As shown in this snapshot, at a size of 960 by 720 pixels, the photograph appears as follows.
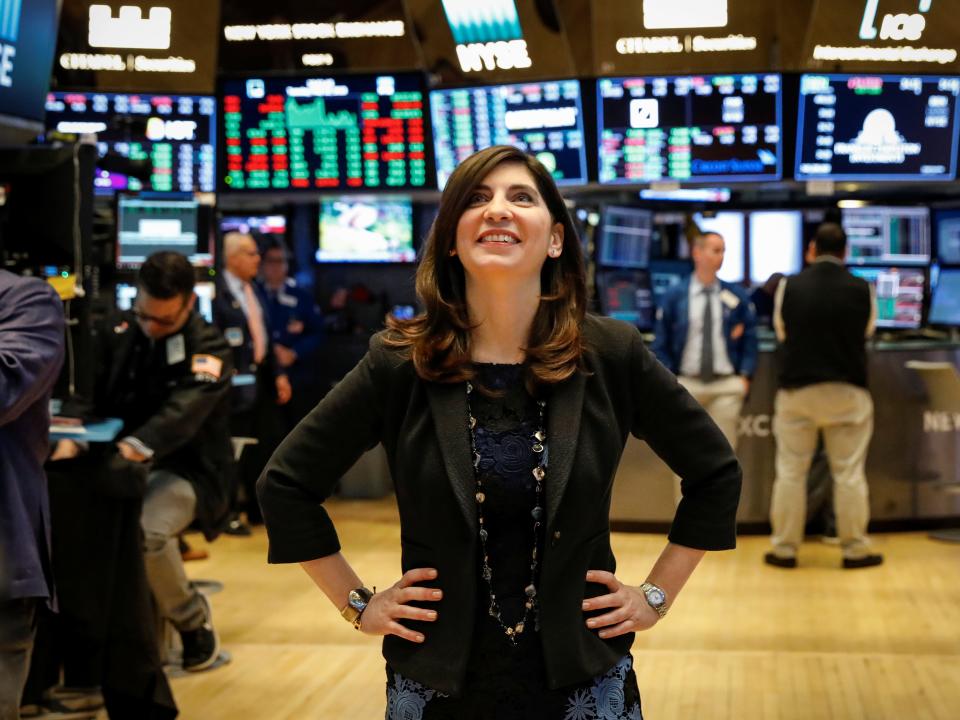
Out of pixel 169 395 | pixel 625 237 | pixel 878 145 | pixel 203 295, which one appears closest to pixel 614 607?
pixel 169 395

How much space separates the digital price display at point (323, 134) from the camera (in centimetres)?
697

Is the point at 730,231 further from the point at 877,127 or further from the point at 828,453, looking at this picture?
the point at 828,453

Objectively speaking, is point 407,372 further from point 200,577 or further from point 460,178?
point 200,577

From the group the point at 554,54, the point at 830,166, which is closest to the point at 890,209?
the point at 830,166

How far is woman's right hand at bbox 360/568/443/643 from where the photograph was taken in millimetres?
1972

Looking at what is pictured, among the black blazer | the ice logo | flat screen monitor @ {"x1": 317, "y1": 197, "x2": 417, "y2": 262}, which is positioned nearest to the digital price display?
flat screen monitor @ {"x1": 317, "y1": 197, "x2": 417, "y2": 262}

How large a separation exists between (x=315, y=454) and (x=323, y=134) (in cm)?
523

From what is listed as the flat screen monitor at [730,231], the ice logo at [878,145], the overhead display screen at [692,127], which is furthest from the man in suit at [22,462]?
the flat screen monitor at [730,231]

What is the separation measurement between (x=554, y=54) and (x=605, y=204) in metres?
1.39

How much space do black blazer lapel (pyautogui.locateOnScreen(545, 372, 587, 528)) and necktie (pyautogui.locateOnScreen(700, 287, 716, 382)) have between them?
16.1 ft

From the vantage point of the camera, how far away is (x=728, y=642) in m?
5.28

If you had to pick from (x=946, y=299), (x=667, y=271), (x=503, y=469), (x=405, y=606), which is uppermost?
(x=667, y=271)

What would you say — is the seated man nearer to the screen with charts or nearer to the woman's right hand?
the screen with charts

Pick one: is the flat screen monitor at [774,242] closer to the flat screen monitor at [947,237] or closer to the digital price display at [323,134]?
the flat screen monitor at [947,237]
